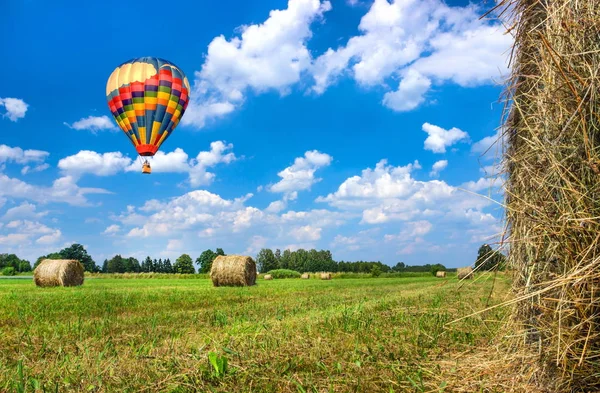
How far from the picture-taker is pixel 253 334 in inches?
211

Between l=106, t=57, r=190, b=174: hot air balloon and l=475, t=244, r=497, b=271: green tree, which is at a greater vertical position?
l=106, t=57, r=190, b=174: hot air balloon

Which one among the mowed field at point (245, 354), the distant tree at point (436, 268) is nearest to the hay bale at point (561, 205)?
the mowed field at point (245, 354)

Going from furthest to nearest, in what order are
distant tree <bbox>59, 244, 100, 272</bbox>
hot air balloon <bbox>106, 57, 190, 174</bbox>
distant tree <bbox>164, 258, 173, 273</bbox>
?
1. distant tree <bbox>164, 258, 173, 273</bbox>
2. distant tree <bbox>59, 244, 100, 272</bbox>
3. hot air balloon <bbox>106, 57, 190, 174</bbox>

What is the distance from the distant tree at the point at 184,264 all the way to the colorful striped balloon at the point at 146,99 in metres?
74.5

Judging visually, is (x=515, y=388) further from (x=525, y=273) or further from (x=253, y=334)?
(x=253, y=334)

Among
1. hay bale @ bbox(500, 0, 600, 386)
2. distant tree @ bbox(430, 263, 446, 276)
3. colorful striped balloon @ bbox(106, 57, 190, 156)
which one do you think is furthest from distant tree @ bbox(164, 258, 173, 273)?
hay bale @ bbox(500, 0, 600, 386)

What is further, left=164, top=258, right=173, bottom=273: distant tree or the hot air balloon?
left=164, top=258, right=173, bottom=273: distant tree

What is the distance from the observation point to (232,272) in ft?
71.7

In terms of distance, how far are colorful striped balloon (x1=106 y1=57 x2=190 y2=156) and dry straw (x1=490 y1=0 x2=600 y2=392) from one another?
77.7 feet

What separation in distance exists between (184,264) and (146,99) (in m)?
77.3

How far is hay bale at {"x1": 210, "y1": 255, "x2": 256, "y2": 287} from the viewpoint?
71.3 ft

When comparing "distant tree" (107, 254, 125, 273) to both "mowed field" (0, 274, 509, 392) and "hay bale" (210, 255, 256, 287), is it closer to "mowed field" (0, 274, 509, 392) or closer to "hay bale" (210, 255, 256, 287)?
"hay bale" (210, 255, 256, 287)

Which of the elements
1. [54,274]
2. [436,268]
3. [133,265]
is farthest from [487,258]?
[133,265]

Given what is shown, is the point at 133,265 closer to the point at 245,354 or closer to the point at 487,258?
the point at 245,354
